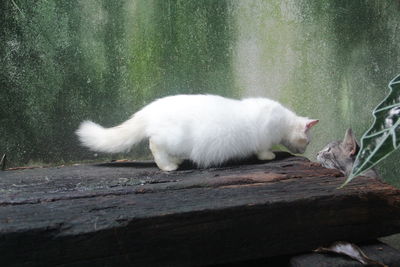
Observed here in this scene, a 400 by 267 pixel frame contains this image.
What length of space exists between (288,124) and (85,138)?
3.73 ft

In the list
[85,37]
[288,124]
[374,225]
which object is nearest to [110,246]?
[374,225]

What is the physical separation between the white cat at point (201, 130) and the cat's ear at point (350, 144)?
225 mm

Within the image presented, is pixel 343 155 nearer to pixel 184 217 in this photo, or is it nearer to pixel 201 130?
pixel 201 130

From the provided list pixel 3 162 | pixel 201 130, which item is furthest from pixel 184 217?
pixel 3 162

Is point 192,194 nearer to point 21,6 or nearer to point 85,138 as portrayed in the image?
point 85,138

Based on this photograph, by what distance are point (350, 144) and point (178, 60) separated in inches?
46.4

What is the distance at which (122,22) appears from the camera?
2727mm

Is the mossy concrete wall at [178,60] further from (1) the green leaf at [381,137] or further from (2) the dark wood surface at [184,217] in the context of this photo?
(1) the green leaf at [381,137]

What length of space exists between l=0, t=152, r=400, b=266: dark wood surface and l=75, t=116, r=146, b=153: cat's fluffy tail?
344 mm

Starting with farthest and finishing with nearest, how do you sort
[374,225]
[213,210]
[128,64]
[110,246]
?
1. [128,64]
2. [374,225]
3. [213,210]
4. [110,246]

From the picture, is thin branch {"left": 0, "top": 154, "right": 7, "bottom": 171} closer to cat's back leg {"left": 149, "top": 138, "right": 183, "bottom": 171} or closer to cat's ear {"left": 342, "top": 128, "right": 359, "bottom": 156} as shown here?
cat's back leg {"left": 149, "top": 138, "right": 183, "bottom": 171}

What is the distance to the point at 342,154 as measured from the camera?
235 centimetres

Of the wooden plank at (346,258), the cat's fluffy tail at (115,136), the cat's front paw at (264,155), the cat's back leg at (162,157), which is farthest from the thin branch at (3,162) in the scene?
the wooden plank at (346,258)

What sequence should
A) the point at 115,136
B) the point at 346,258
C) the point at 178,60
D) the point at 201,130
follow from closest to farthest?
the point at 346,258, the point at 201,130, the point at 115,136, the point at 178,60
